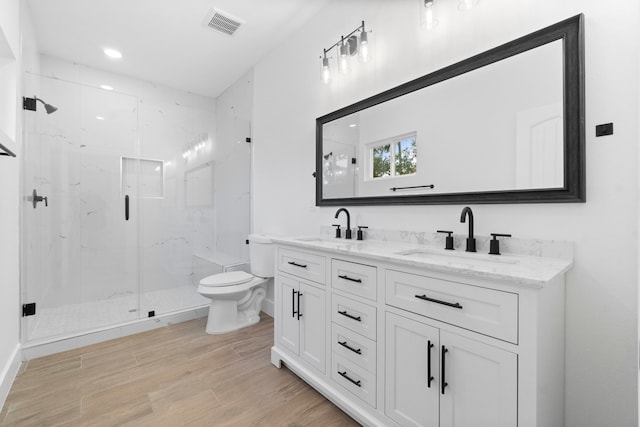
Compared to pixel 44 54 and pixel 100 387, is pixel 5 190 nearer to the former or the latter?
pixel 100 387

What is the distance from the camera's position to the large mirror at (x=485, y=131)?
47.6 inches

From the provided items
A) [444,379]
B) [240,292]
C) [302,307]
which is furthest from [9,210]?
[444,379]

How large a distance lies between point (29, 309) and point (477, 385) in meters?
→ 3.05

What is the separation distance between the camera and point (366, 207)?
2.06 m

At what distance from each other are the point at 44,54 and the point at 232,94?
1.84 m

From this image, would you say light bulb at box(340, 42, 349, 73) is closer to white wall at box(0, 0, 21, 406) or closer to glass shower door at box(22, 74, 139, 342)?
white wall at box(0, 0, 21, 406)

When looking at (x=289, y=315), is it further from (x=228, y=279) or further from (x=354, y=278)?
(x=228, y=279)

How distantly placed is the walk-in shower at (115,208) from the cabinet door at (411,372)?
86.5 inches

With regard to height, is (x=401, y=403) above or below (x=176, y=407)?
above

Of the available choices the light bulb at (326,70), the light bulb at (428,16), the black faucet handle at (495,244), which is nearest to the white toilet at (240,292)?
the light bulb at (326,70)

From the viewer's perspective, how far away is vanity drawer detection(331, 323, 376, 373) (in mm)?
1420

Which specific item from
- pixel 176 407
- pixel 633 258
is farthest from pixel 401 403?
pixel 176 407

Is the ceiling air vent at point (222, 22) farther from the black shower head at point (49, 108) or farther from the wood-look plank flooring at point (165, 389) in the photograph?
the wood-look plank flooring at point (165, 389)

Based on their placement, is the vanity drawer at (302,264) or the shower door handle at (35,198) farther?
the shower door handle at (35,198)
